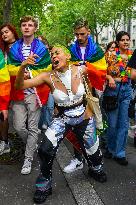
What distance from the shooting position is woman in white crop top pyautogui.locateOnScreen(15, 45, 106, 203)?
166 inches

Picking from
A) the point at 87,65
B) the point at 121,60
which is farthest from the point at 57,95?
the point at 121,60

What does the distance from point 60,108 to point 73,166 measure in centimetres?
109

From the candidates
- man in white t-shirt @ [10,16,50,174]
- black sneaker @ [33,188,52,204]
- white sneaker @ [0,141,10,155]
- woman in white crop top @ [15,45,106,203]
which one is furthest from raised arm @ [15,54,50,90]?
white sneaker @ [0,141,10,155]

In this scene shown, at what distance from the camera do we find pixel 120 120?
567cm

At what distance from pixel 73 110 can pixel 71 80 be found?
330 millimetres

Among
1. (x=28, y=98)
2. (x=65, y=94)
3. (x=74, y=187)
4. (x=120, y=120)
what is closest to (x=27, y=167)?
(x=74, y=187)

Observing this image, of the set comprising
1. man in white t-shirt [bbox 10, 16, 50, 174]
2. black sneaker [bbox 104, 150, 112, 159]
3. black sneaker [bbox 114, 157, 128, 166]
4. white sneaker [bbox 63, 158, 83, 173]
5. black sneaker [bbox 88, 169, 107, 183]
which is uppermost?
man in white t-shirt [bbox 10, 16, 50, 174]

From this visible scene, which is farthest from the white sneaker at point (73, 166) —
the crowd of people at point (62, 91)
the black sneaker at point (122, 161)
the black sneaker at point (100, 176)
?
the black sneaker at point (122, 161)

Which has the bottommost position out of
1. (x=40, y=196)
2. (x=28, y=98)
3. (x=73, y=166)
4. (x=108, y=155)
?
(x=108, y=155)

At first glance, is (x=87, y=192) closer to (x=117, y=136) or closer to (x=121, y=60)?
(x=117, y=136)

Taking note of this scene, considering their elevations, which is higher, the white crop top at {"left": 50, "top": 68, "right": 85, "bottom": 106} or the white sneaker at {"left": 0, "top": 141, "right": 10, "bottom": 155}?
the white crop top at {"left": 50, "top": 68, "right": 85, "bottom": 106}

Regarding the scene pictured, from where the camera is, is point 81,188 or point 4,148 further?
point 4,148

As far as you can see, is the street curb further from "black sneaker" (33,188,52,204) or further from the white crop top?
the white crop top

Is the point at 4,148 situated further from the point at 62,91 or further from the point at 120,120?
the point at 62,91
